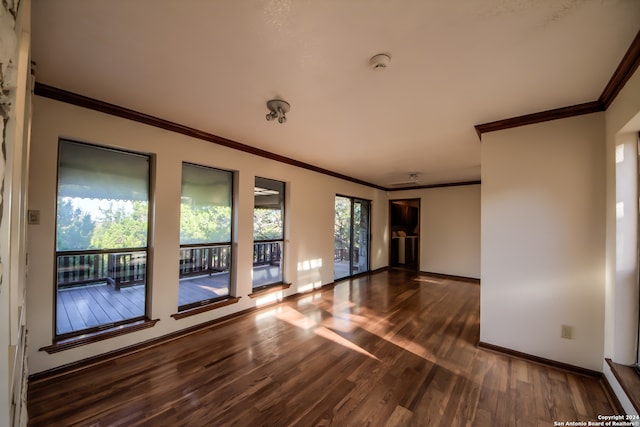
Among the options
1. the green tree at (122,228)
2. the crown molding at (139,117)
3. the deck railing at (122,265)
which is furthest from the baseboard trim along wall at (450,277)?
the green tree at (122,228)

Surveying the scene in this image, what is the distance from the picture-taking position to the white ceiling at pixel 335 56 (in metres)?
1.35

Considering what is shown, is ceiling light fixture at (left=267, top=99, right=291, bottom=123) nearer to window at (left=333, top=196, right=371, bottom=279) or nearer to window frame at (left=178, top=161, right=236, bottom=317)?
window frame at (left=178, top=161, right=236, bottom=317)

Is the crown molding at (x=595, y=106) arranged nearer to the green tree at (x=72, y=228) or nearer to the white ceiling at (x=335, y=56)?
the white ceiling at (x=335, y=56)

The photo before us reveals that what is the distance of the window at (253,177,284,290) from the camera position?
4133mm

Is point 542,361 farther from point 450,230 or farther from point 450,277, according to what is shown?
point 450,230

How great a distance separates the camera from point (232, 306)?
11.8ft

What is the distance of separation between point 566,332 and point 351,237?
4268 millimetres

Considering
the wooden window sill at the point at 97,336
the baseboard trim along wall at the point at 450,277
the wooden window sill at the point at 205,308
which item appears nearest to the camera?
the wooden window sill at the point at 97,336

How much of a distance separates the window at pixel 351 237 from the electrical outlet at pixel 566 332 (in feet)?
12.8

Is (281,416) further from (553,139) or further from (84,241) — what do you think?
(553,139)

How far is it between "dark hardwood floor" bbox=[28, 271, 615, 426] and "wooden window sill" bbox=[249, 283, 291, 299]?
2.02 ft

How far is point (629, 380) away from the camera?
185 centimetres

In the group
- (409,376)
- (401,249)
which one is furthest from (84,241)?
(401,249)

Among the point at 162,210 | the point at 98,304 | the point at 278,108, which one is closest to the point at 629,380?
the point at 278,108
